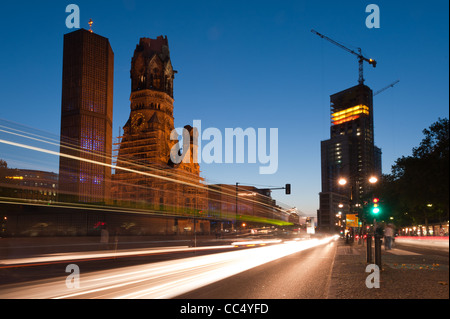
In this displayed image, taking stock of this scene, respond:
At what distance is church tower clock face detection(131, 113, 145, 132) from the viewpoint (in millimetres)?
141125

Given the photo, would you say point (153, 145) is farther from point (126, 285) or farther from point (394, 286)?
point (394, 286)

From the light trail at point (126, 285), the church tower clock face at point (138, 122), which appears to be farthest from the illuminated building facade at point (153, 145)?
the light trail at point (126, 285)

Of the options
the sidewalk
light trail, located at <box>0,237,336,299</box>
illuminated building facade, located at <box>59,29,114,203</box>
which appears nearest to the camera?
the sidewalk

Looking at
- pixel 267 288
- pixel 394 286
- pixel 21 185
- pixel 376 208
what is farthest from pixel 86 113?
pixel 394 286

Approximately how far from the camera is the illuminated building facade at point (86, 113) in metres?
131

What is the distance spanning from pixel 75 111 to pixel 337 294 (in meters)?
154

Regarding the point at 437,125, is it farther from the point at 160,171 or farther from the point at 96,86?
the point at 96,86

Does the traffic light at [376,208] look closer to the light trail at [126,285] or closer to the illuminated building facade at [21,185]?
the light trail at [126,285]

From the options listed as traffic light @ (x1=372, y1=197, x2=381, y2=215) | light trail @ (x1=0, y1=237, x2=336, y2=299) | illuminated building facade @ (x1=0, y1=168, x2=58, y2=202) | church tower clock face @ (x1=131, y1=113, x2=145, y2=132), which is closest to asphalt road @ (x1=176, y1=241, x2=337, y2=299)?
light trail @ (x1=0, y1=237, x2=336, y2=299)

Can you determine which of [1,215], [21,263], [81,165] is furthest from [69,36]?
[21,263]

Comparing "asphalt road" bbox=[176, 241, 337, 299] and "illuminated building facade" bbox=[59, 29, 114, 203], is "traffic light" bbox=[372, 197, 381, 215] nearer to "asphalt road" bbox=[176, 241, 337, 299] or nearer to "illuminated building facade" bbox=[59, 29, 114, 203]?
"asphalt road" bbox=[176, 241, 337, 299]

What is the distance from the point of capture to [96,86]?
15888cm

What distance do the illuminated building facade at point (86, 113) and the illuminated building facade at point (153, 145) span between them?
7.94m

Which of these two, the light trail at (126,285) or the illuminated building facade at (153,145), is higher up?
the illuminated building facade at (153,145)
